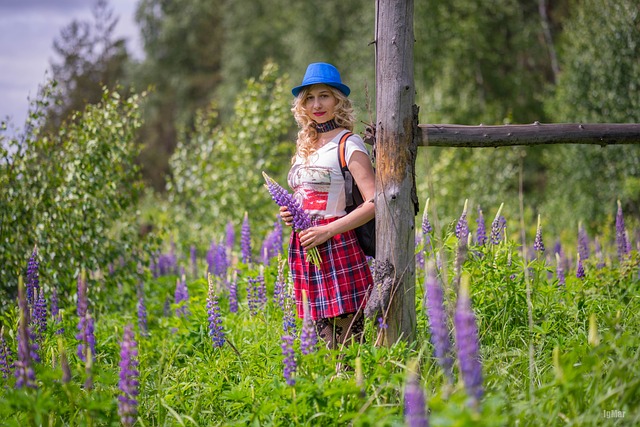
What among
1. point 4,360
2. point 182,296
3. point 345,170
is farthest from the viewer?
point 182,296

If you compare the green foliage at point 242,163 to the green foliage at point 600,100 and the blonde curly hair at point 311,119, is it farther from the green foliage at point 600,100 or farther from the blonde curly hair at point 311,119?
the green foliage at point 600,100

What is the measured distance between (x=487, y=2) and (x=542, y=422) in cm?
1475

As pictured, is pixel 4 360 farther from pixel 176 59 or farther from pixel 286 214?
pixel 176 59

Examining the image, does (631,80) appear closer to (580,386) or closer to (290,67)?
(580,386)

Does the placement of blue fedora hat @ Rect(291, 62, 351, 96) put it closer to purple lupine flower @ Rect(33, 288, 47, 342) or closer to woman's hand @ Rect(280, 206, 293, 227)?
woman's hand @ Rect(280, 206, 293, 227)

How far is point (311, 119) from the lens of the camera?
3639mm

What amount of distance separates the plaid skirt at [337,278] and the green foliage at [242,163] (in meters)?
4.87

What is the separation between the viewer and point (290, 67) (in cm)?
2200

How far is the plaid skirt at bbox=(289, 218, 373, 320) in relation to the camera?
3.45 m

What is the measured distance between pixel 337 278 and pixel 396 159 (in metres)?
0.75

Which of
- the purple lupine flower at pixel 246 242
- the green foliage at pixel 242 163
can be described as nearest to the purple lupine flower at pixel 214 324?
the purple lupine flower at pixel 246 242

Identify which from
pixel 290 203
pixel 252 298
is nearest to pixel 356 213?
pixel 290 203

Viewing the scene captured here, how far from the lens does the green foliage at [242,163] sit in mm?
8656

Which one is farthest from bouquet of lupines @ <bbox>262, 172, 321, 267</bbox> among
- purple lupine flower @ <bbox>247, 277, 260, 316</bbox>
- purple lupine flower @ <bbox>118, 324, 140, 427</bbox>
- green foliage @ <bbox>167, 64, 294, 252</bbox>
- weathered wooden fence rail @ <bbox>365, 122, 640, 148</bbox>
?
green foliage @ <bbox>167, 64, 294, 252</bbox>
